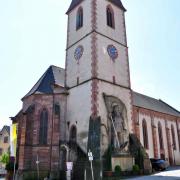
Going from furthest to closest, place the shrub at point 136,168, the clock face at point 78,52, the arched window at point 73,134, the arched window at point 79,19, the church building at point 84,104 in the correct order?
the arched window at point 79,19, the clock face at point 78,52, the arched window at point 73,134, the church building at point 84,104, the shrub at point 136,168

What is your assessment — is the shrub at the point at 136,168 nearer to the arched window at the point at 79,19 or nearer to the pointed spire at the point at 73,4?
the arched window at the point at 79,19

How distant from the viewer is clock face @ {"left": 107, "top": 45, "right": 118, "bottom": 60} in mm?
27256

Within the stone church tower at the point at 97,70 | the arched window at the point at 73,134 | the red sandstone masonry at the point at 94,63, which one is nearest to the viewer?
the red sandstone masonry at the point at 94,63

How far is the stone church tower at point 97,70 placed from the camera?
23.5 meters

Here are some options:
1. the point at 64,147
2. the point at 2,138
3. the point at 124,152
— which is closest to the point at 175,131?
the point at 124,152

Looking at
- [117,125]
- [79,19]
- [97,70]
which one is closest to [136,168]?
[117,125]

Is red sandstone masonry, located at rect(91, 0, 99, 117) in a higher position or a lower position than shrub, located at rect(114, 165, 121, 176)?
higher

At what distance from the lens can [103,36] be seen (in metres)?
27.2

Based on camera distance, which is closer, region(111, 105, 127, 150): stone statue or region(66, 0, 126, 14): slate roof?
region(111, 105, 127, 150): stone statue

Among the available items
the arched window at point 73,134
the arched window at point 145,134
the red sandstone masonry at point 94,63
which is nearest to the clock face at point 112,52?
the red sandstone masonry at point 94,63

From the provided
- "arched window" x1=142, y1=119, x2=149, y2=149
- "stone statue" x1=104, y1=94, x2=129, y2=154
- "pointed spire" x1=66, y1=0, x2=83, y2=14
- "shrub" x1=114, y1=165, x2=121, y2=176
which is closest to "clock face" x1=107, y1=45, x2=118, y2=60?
"stone statue" x1=104, y1=94, x2=129, y2=154

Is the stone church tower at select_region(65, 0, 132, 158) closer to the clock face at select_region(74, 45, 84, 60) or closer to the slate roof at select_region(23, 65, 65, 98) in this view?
Result: the clock face at select_region(74, 45, 84, 60)

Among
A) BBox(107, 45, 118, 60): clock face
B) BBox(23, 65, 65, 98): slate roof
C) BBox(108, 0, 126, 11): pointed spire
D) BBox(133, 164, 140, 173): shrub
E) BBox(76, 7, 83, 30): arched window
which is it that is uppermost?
BBox(108, 0, 126, 11): pointed spire

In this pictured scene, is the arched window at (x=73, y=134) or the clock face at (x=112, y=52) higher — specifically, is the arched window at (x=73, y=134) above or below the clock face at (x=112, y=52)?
below
